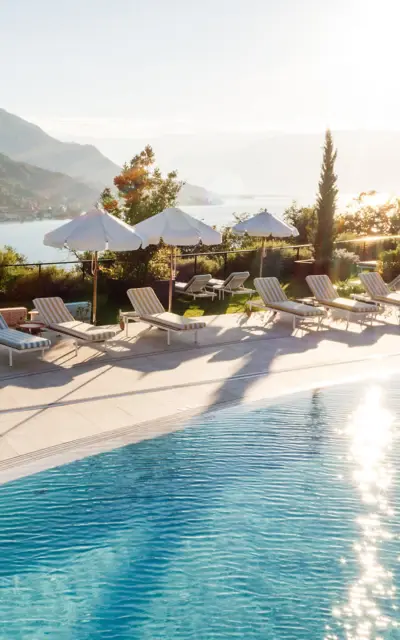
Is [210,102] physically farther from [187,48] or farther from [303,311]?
[303,311]

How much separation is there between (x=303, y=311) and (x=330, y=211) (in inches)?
364

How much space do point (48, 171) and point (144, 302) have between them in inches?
2333

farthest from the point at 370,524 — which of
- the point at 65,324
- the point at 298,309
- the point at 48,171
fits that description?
the point at 48,171

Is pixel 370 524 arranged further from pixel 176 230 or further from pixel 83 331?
pixel 176 230

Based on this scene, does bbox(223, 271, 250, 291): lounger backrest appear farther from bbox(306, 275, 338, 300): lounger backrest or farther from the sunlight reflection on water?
A: the sunlight reflection on water

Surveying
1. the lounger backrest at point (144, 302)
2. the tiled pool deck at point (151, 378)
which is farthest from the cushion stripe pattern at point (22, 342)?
the lounger backrest at point (144, 302)

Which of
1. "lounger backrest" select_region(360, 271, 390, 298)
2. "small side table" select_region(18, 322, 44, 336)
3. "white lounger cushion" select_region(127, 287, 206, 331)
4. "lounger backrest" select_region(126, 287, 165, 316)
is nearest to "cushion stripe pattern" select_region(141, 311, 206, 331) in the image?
"white lounger cushion" select_region(127, 287, 206, 331)

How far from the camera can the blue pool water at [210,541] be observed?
4.59 m

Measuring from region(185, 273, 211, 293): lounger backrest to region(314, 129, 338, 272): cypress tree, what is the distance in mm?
5921

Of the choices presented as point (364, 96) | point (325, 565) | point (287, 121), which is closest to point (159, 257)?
point (325, 565)

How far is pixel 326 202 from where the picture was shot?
21.5m

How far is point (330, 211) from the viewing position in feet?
70.5

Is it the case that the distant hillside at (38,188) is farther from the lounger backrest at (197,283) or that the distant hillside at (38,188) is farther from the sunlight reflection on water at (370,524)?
the sunlight reflection on water at (370,524)

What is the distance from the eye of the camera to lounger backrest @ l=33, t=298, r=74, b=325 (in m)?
11.6
